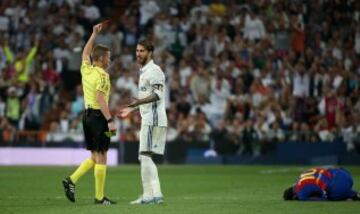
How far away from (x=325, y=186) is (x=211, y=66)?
691 inches

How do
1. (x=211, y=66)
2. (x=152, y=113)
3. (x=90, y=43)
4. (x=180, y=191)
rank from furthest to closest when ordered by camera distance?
1. (x=211, y=66)
2. (x=180, y=191)
3. (x=90, y=43)
4. (x=152, y=113)

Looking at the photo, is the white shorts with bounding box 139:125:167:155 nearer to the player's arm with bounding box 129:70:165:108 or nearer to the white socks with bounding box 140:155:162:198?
the white socks with bounding box 140:155:162:198

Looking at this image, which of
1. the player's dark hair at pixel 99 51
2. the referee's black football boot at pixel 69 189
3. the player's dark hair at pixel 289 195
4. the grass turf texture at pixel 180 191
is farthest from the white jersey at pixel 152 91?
the player's dark hair at pixel 289 195

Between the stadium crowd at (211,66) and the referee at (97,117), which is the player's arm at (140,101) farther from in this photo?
the stadium crowd at (211,66)

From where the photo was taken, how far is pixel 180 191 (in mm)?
17594

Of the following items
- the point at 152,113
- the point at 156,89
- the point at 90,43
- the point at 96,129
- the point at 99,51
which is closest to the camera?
the point at 156,89

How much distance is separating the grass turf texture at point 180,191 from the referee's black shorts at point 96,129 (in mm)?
863

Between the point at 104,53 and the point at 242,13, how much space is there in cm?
1824

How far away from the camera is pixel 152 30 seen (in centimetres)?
3234

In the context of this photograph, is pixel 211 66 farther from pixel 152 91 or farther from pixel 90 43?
pixel 152 91

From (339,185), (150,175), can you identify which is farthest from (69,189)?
(339,185)

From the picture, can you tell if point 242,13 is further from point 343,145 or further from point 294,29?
point 343,145

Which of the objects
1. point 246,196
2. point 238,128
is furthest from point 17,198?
point 238,128

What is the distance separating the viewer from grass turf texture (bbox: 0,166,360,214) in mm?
13062
